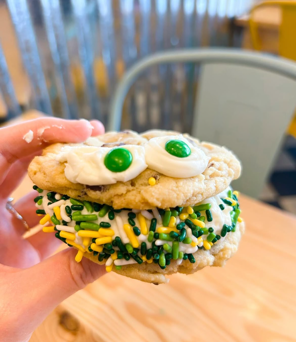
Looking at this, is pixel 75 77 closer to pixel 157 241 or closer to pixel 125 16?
pixel 125 16

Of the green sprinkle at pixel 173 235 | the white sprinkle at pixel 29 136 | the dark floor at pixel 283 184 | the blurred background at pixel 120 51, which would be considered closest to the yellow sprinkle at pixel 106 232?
the green sprinkle at pixel 173 235

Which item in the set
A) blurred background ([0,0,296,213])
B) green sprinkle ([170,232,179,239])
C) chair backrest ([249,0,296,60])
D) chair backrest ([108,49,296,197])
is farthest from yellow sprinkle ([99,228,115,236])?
chair backrest ([249,0,296,60])

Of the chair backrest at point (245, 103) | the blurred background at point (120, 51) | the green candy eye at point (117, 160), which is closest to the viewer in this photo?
the green candy eye at point (117, 160)

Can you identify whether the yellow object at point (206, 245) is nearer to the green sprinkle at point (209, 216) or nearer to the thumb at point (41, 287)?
the green sprinkle at point (209, 216)

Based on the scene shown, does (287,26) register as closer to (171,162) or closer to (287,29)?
(287,29)

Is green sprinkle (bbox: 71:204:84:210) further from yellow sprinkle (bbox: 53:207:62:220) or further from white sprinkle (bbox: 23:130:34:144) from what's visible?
white sprinkle (bbox: 23:130:34:144)

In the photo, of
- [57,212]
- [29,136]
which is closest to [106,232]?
[57,212]
